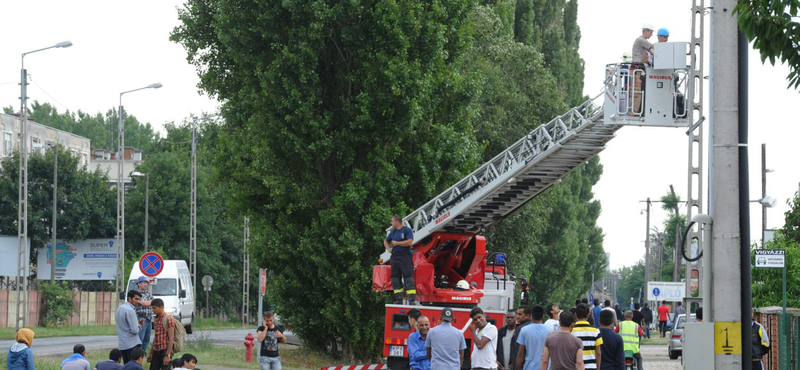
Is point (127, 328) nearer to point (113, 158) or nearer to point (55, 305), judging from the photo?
point (55, 305)

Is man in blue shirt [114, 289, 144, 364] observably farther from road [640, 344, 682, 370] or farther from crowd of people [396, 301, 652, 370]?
road [640, 344, 682, 370]

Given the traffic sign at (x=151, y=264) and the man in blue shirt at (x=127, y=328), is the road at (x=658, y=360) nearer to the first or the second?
the traffic sign at (x=151, y=264)

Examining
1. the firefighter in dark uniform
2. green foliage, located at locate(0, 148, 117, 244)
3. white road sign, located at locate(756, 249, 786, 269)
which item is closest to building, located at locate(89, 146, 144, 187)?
green foliage, located at locate(0, 148, 117, 244)

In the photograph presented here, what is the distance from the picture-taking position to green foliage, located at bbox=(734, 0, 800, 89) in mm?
8430

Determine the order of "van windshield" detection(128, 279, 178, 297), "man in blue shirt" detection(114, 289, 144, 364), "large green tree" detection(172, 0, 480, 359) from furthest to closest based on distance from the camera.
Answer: "van windshield" detection(128, 279, 178, 297)
"large green tree" detection(172, 0, 480, 359)
"man in blue shirt" detection(114, 289, 144, 364)

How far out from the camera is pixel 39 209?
2451 inches

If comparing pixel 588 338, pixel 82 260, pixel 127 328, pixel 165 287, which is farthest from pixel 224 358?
pixel 82 260

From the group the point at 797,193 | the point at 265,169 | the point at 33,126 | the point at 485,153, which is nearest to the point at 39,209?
the point at 33,126

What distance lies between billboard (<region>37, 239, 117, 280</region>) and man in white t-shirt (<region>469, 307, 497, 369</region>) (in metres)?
51.6

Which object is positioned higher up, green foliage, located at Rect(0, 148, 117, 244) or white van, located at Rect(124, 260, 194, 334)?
green foliage, located at Rect(0, 148, 117, 244)

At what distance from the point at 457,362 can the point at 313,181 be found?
13.4 meters

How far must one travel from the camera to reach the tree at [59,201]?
61656 millimetres

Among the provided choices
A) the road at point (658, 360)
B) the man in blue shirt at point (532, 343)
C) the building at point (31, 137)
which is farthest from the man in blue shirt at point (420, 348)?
the building at point (31, 137)

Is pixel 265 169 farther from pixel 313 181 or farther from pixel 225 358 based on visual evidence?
pixel 225 358
